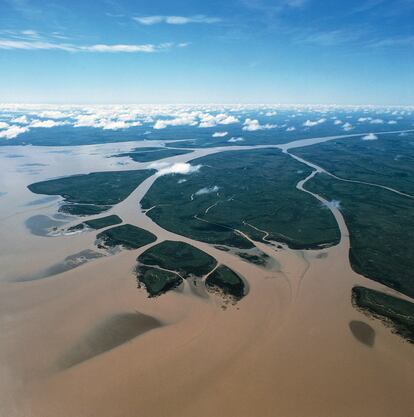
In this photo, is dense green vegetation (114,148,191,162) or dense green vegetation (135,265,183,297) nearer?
dense green vegetation (135,265,183,297)

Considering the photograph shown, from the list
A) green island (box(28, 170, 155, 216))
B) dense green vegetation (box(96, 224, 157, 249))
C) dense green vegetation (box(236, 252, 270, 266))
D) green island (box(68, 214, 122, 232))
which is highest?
dense green vegetation (box(236, 252, 270, 266))

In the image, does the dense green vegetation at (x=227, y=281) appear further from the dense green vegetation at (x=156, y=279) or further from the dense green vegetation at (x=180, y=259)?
the dense green vegetation at (x=156, y=279)

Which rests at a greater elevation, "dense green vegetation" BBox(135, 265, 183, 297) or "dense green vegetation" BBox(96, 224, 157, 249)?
"dense green vegetation" BBox(135, 265, 183, 297)

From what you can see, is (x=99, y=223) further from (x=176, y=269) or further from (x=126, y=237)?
(x=176, y=269)

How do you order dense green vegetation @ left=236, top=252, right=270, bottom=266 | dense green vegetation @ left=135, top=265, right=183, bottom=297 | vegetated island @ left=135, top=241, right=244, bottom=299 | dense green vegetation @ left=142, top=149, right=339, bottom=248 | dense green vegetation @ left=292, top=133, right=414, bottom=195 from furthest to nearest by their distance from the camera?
dense green vegetation @ left=292, top=133, right=414, bottom=195
dense green vegetation @ left=142, top=149, right=339, bottom=248
dense green vegetation @ left=236, top=252, right=270, bottom=266
vegetated island @ left=135, top=241, right=244, bottom=299
dense green vegetation @ left=135, top=265, right=183, bottom=297

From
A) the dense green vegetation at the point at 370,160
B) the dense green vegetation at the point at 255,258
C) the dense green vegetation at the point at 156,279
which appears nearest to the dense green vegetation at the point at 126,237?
the dense green vegetation at the point at 156,279

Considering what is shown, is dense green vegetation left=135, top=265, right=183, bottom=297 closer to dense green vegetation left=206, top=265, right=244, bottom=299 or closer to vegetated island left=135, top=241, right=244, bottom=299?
vegetated island left=135, top=241, right=244, bottom=299

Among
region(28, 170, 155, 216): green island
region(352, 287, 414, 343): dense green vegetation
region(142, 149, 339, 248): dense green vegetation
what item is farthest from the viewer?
region(28, 170, 155, 216): green island

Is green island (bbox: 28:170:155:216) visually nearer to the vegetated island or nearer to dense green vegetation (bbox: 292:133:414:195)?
the vegetated island

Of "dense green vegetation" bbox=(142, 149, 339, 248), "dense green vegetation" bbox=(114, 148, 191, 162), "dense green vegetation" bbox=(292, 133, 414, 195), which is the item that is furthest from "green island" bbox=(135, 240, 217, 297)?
"dense green vegetation" bbox=(114, 148, 191, 162)
